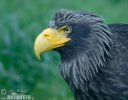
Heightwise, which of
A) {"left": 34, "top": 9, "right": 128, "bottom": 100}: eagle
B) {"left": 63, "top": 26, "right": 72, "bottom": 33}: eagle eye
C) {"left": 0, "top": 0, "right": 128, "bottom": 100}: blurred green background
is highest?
{"left": 0, "top": 0, "right": 128, "bottom": 100}: blurred green background

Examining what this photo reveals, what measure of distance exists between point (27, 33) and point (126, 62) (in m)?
2.79

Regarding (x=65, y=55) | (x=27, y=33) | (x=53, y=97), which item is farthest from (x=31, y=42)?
(x=65, y=55)

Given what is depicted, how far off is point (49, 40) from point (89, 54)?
461mm

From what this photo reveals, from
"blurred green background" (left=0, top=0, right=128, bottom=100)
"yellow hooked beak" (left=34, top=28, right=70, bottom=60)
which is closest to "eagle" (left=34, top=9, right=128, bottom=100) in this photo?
"yellow hooked beak" (left=34, top=28, right=70, bottom=60)

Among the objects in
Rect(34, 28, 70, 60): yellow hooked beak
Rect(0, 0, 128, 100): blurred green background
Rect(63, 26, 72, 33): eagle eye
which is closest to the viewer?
Rect(34, 28, 70, 60): yellow hooked beak

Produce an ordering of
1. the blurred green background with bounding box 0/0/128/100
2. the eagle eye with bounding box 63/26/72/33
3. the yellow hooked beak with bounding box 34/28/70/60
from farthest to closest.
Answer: the blurred green background with bounding box 0/0/128/100 < the eagle eye with bounding box 63/26/72/33 < the yellow hooked beak with bounding box 34/28/70/60

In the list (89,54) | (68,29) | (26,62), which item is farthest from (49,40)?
(26,62)

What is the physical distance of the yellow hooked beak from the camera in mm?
9266

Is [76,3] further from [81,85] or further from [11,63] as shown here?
[81,85]

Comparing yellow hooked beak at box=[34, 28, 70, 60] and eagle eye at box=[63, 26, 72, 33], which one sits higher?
eagle eye at box=[63, 26, 72, 33]

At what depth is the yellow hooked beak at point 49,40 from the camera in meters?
9.27

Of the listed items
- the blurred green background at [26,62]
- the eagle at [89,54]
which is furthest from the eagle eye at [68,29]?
the blurred green background at [26,62]

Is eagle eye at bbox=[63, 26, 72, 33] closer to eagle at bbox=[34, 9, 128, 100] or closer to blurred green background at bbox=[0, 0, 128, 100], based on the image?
eagle at bbox=[34, 9, 128, 100]

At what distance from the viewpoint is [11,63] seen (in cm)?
1152
